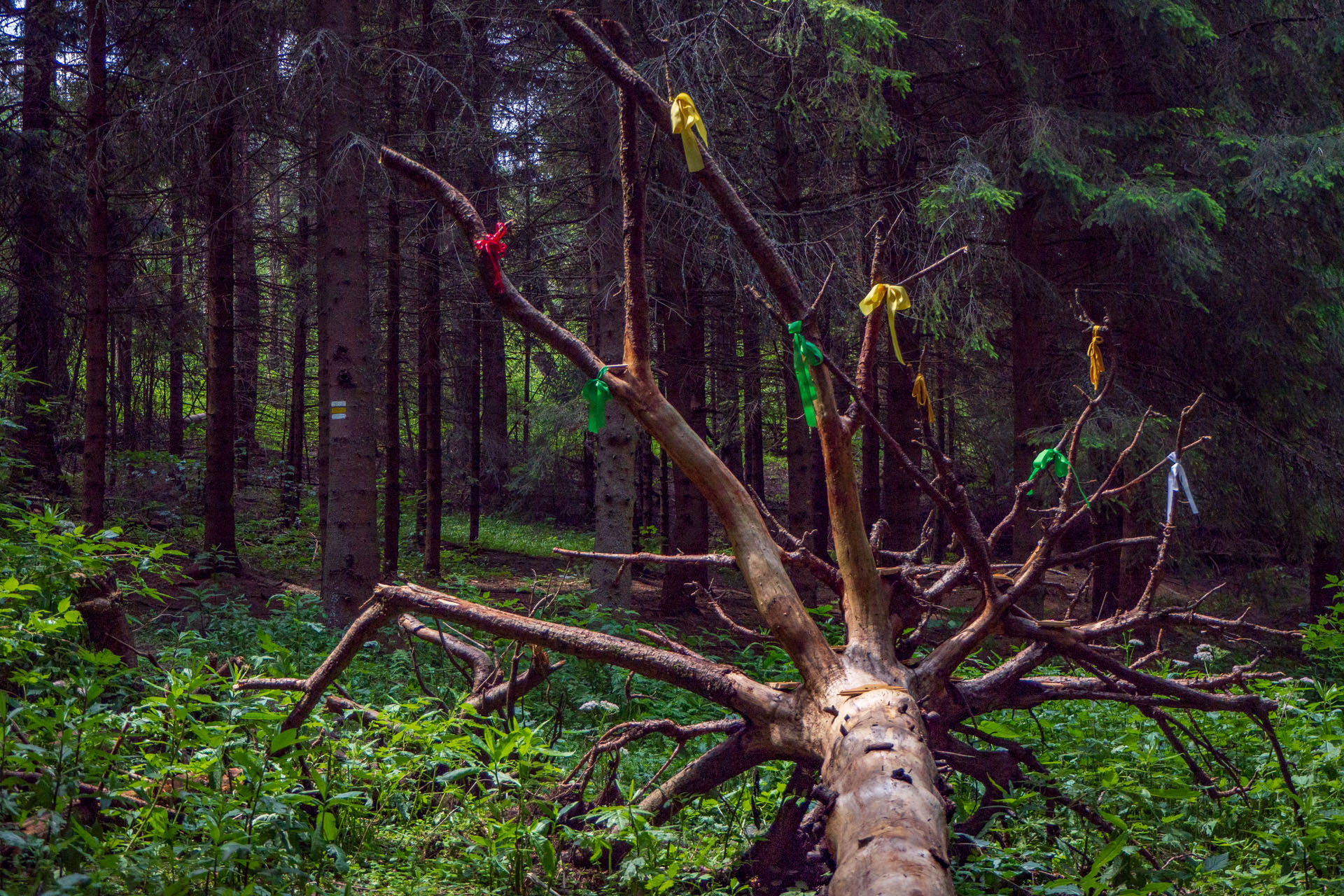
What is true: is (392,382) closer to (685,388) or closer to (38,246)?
(685,388)

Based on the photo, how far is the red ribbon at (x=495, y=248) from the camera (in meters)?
3.15

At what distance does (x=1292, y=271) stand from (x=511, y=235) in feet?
27.6

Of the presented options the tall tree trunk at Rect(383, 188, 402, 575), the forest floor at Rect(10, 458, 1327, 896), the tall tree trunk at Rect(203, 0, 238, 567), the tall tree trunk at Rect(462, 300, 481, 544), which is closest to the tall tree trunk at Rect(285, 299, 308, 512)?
the tall tree trunk at Rect(462, 300, 481, 544)

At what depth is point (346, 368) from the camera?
→ 8.06 m

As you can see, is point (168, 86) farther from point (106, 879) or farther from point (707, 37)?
point (106, 879)

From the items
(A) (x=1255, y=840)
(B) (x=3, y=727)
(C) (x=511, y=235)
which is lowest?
(A) (x=1255, y=840)

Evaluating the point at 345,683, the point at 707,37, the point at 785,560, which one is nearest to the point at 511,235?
the point at 707,37

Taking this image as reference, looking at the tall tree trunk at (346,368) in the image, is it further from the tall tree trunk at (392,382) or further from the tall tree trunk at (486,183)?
the tall tree trunk at (392,382)

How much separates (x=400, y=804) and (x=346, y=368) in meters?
5.46

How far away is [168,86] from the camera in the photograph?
8062 millimetres

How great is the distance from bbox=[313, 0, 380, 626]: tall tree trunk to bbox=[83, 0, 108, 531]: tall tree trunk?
2.54 m

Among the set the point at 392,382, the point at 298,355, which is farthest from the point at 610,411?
the point at 298,355

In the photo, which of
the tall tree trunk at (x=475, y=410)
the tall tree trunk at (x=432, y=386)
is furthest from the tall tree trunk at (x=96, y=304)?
the tall tree trunk at (x=475, y=410)

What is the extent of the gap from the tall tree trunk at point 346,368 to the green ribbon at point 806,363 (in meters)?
5.87
